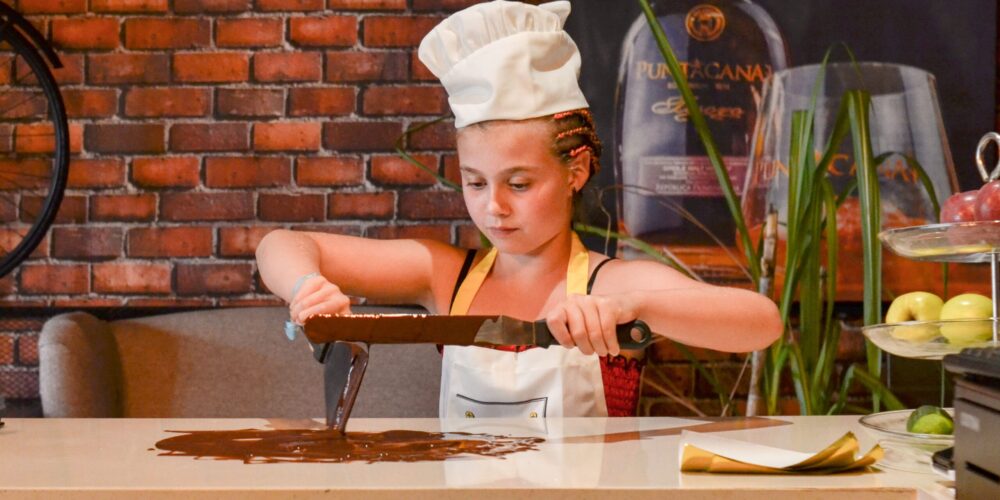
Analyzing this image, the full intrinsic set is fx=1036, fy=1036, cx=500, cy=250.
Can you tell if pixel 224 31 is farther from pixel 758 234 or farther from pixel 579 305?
pixel 579 305

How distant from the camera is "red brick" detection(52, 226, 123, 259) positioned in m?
2.60

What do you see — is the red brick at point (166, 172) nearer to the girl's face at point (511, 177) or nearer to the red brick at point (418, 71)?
the red brick at point (418, 71)

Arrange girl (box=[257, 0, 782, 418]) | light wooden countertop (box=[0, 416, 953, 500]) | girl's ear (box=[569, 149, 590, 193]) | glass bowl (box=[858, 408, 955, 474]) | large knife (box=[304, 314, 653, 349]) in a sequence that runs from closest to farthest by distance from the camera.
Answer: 1. light wooden countertop (box=[0, 416, 953, 500])
2. glass bowl (box=[858, 408, 955, 474])
3. large knife (box=[304, 314, 653, 349])
4. girl (box=[257, 0, 782, 418])
5. girl's ear (box=[569, 149, 590, 193])

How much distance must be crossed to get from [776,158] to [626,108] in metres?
0.39

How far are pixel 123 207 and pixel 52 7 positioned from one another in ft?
1.75

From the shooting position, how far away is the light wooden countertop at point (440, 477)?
86 cm

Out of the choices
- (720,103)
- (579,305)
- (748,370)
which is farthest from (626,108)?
(579,305)

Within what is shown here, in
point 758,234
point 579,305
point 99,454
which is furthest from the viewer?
point 758,234

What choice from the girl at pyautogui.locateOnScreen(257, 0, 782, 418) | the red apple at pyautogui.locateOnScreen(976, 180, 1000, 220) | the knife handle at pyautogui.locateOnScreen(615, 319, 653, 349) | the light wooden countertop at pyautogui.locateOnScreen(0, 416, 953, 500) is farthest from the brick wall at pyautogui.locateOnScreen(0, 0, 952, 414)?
the red apple at pyautogui.locateOnScreen(976, 180, 1000, 220)

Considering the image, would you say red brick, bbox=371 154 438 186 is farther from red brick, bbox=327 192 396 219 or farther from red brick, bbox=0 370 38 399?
red brick, bbox=0 370 38 399

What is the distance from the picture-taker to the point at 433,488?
858mm

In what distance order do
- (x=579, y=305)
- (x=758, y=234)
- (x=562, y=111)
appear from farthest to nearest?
(x=758, y=234)
(x=562, y=111)
(x=579, y=305)

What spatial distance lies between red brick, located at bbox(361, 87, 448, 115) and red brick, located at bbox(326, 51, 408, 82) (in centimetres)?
3

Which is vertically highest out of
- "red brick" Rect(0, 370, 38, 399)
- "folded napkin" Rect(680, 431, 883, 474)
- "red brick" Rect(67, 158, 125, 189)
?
"red brick" Rect(67, 158, 125, 189)
